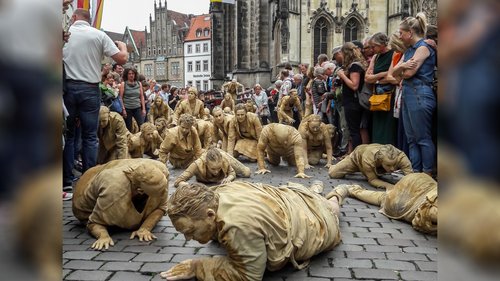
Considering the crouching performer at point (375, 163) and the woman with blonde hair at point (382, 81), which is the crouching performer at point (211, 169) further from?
the woman with blonde hair at point (382, 81)

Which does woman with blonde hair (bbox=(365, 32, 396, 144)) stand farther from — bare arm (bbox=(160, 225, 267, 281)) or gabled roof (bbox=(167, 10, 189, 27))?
gabled roof (bbox=(167, 10, 189, 27))

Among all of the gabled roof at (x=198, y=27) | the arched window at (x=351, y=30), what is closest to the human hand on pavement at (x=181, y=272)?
the arched window at (x=351, y=30)

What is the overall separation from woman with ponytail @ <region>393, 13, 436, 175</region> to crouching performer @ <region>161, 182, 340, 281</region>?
8.26 feet

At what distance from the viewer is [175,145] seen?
951 cm

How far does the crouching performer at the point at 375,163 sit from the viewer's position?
711 cm

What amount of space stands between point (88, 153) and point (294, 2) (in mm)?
25786

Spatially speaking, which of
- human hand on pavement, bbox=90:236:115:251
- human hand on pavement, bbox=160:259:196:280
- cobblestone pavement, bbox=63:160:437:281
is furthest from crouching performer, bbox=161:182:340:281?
human hand on pavement, bbox=90:236:115:251

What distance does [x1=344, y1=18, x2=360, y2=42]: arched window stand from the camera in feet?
106

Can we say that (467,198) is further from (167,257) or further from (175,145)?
(175,145)

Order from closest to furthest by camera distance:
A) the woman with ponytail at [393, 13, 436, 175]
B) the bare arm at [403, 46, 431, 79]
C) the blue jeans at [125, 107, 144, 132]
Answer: the bare arm at [403, 46, 431, 79]
the woman with ponytail at [393, 13, 436, 175]
the blue jeans at [125, 107, 144, 132]

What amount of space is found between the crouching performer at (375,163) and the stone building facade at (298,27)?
882 inches

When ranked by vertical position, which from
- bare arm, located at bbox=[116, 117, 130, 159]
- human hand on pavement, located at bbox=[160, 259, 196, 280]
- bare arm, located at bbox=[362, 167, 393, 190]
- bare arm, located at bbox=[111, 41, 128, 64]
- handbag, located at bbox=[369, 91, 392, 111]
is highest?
bare arm, located at bbox=[111, 41, 128, 64]

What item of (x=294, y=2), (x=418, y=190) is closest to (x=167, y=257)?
(x=418, y=190)

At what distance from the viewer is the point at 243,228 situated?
10.5 ft
